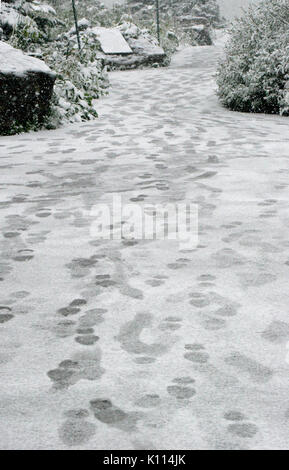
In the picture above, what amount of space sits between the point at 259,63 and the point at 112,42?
7160 mm

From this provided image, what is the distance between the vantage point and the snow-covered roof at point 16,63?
7266 mm

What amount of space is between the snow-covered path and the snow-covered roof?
2.35 meters

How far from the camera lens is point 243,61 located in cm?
925

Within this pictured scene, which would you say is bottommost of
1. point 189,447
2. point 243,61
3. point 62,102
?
point 189,447

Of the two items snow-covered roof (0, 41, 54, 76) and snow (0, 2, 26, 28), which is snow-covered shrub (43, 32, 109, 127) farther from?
snow (0, 2, 26, 28)

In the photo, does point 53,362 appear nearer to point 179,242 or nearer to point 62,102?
point 179,242

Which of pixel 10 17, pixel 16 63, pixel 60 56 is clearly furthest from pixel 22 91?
pixel 10 17

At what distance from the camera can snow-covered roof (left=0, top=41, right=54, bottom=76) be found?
7.27 meters

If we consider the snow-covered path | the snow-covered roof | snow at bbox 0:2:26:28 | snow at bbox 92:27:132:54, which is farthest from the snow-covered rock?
snow at bbox 92:27:132:54

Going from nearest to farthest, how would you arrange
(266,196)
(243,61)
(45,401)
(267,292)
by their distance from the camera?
(45,401) → (267,292) → (266,196) → (243,61)

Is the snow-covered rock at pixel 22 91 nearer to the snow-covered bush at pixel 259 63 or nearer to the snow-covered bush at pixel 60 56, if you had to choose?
the snow-covered bush at pixel 60 56

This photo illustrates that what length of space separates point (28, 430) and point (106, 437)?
25cm

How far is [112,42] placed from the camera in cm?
1493

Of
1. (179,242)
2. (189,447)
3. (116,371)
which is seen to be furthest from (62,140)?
(189,447)
